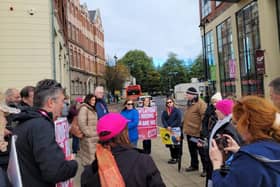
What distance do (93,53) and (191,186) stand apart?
6334 cm

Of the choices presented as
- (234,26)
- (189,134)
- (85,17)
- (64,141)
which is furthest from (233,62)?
(85,17)

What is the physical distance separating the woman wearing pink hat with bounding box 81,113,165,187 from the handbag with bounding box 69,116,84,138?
376 cm

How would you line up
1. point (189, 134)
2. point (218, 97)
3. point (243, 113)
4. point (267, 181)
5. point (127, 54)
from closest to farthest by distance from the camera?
point (267, 181) → point (243, 113) → point (218, 97) → point (189, 134) → point (127, 54)

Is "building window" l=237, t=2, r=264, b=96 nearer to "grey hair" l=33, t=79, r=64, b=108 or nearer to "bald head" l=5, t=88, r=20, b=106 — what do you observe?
"bald head" l=5, t=88, r=20, b=106

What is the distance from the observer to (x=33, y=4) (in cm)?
1608

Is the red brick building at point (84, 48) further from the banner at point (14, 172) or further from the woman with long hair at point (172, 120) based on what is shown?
the banner at point (14, 172)

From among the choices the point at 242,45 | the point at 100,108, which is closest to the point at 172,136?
the point at 100,108

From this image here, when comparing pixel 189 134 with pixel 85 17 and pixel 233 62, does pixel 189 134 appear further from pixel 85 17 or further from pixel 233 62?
pixel 85 17

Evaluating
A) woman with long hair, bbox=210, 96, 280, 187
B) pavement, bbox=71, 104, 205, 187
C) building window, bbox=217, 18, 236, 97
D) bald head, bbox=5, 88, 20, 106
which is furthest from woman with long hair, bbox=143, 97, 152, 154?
building window, bbox=217, 18, 236, 97

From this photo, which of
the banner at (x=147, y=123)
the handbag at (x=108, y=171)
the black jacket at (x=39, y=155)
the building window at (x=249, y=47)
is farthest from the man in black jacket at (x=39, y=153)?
the building window at (x=249, y=47)

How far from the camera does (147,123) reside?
10062 mm

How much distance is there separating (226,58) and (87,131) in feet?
91.0

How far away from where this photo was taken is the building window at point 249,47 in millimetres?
25719

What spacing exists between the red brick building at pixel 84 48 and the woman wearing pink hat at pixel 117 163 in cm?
4376
